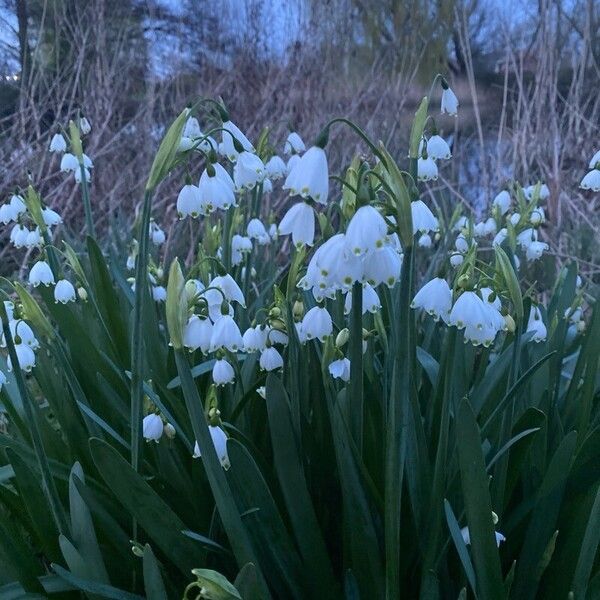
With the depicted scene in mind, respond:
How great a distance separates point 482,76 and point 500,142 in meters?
2.29

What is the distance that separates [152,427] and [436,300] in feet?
2.17

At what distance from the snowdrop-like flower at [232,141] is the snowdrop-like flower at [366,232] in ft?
1.84

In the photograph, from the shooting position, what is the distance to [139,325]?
123 centimetres

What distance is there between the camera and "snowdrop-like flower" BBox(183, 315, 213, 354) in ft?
4.35

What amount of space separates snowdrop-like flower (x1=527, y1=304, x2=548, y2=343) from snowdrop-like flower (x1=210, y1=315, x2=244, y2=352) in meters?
0.90

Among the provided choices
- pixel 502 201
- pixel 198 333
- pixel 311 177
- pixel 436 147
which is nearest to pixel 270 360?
pixel 198 333

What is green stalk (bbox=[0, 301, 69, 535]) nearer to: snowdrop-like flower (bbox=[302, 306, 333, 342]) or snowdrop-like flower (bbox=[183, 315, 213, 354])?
snowdrop-like flower (bbox=[183, 315, 213, 354])

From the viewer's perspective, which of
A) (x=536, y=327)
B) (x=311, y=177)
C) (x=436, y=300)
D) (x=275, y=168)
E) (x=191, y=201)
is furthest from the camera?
(x=275, y=168)

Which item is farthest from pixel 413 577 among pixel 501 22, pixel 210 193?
pixel 501 22

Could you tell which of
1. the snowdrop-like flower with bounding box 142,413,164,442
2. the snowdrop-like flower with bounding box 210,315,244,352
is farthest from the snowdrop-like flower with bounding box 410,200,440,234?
the snowdrop-like flower with bounding box 142,413,164,442

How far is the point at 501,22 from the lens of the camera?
606cm

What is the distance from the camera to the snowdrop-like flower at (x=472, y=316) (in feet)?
4.08

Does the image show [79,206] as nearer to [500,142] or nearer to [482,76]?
[500,142]

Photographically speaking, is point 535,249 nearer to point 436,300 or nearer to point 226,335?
point 436,300
